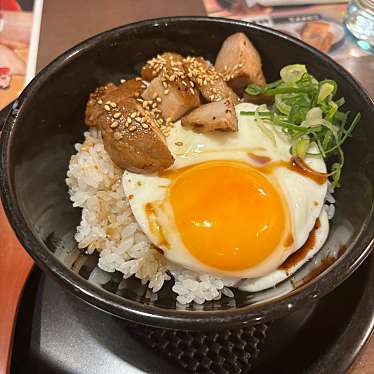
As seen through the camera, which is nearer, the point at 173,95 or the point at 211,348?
the point at 211,348

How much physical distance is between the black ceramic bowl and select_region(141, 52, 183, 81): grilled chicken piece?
8 centimetres

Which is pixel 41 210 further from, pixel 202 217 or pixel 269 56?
pixel 269 56

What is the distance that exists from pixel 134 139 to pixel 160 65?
39 centimetres

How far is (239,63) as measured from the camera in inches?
69.9

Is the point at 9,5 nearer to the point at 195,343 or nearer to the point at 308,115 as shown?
the point at 308,115

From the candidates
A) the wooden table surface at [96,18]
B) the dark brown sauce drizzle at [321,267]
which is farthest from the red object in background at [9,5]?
the dark brown sauce drizzle at [321,267]

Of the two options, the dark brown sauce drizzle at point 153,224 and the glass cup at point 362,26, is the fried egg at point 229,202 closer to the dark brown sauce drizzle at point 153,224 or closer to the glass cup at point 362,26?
the dark brown sauce drizzle at point 153,224

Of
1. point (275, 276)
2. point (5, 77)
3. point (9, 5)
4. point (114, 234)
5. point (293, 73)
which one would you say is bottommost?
point (5, 77)

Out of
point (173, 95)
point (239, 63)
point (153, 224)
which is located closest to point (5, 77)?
point (173, 95)

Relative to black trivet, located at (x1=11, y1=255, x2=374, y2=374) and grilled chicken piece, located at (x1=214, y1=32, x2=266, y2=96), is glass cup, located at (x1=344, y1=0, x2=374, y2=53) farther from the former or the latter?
black trivet, located at (x1=11, y1=255, x2=374, y2=374)

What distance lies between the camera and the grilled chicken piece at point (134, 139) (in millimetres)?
1542

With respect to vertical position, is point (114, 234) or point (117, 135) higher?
point (117, 135)

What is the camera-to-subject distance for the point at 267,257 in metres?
1.46

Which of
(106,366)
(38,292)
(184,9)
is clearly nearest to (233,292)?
(106,366)
